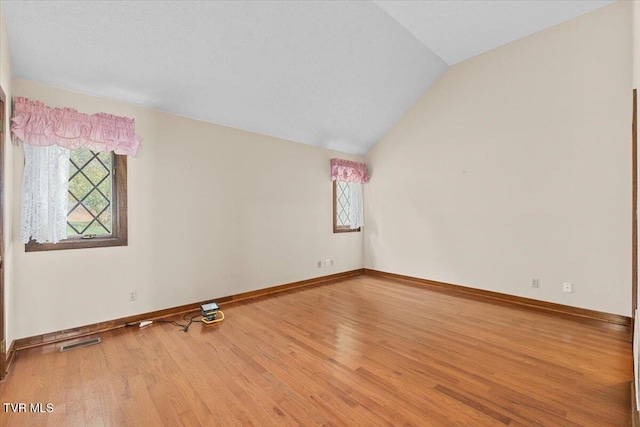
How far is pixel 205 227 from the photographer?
3580 mm

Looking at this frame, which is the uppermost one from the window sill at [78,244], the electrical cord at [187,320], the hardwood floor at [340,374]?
the window sill at [78,244]

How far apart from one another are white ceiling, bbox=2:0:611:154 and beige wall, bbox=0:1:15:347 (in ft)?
0.63

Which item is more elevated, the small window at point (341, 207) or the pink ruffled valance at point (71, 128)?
the pink ruffled valance at point (71, 128)

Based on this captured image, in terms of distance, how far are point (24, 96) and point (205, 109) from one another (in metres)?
1.55

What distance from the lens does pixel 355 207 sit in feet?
17.7

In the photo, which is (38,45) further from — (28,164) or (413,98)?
(413,98)

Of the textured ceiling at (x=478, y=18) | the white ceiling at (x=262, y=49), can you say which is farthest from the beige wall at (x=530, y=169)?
the white ceiling at (x=262, y=49)

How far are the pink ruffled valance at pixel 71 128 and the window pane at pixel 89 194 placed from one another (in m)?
0.21

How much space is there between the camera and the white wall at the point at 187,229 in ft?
8.57

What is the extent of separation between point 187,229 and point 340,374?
243 centimetres

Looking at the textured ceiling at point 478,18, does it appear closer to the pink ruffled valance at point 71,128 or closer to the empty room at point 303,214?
the empty room at point 303,214

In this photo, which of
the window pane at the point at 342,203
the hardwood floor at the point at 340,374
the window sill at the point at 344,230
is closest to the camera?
the hardwood floor at the point at 340,374

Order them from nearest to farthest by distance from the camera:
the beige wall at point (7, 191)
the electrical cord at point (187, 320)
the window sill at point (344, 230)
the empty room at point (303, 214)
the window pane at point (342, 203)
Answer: the empty room at point (303, 214) → the beige wall at point (7, 191) → the electrical cord at point (187, 320) → the window sill at point (344, 230) → the window pane at point (342, 203)

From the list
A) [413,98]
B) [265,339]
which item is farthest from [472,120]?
[265,339]
